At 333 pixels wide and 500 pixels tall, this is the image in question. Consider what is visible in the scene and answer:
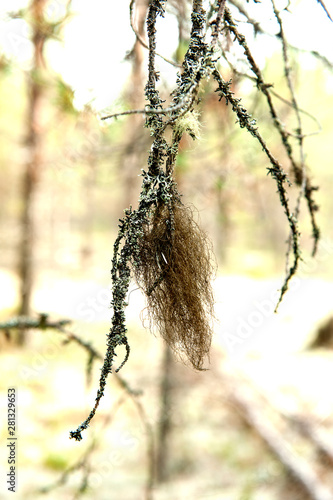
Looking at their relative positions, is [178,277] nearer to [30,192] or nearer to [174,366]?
[174,366]

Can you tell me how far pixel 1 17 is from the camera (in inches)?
98.5

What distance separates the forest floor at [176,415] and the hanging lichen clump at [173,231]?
9.36ft

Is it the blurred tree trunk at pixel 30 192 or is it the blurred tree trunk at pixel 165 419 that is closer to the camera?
the blurred tree trunk at pixel 165 419

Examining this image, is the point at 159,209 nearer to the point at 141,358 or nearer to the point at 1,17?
the point at 1,17

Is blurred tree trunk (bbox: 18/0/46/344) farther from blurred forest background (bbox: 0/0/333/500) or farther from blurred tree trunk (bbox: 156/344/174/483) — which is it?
blurred tree trunk (bbox: 156/344/174/483)

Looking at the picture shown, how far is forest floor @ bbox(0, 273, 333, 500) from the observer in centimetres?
606

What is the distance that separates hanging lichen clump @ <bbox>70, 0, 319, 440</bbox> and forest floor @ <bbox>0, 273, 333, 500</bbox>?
2854 mm

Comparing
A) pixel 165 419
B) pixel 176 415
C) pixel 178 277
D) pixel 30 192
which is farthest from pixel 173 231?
pixel 30 192

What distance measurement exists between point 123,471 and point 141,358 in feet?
12.8

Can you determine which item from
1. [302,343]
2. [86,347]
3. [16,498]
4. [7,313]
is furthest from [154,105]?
[7,313]

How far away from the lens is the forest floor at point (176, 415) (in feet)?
19.9

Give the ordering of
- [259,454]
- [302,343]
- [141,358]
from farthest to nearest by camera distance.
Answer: [302,343]
[141,358]
[259,454]

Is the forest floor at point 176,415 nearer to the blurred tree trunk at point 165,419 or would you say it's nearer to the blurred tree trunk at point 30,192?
the blurred tree trunk at point 165,419

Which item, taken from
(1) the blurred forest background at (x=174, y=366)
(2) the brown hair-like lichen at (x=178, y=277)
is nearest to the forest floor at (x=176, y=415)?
(1) the blurred forest background at (x=174, y=366)
